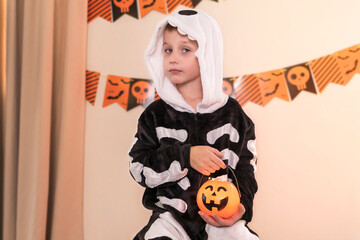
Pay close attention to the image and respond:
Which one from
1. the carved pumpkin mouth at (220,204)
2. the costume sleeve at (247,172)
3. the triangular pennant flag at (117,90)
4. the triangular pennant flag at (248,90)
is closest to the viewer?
the carved pumpkin mouth at (220,204)

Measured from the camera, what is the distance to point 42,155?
2.03m

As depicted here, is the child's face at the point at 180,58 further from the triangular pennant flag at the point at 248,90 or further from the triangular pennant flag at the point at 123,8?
the triangular pennant flag at the point at 123,8

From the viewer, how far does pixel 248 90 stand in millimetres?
2107

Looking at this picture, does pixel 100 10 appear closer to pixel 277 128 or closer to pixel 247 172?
pixel 277 128

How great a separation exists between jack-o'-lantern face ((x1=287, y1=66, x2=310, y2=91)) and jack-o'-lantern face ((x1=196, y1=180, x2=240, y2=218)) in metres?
0.95

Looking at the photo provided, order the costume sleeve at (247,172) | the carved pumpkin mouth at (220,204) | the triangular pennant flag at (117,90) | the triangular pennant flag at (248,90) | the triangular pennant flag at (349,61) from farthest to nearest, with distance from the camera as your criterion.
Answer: the triangular pennant flag at (117,90), the triangular pennant flag at (248,90), the triangular pennant flag at (349,61), the costume sleeve at (247,172), the carved pumpkin mouth at (220,204)

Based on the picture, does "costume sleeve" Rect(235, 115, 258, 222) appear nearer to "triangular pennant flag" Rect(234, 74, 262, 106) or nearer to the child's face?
the child's face

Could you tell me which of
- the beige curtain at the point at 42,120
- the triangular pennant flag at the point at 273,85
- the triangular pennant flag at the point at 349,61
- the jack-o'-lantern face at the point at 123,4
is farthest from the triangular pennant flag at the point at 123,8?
the triangular pennant flag at the point at 349,61

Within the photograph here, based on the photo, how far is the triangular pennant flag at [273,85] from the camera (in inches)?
81.4

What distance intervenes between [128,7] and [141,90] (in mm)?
458

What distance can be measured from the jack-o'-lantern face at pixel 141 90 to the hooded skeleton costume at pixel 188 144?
665 mm

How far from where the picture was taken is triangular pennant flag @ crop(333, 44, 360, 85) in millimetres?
1979

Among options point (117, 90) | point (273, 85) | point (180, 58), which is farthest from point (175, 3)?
point (180, 58)

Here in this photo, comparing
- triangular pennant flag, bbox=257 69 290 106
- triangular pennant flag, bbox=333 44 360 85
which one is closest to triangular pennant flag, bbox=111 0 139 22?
triangular pennant flag, bbox=257 69 290 106
